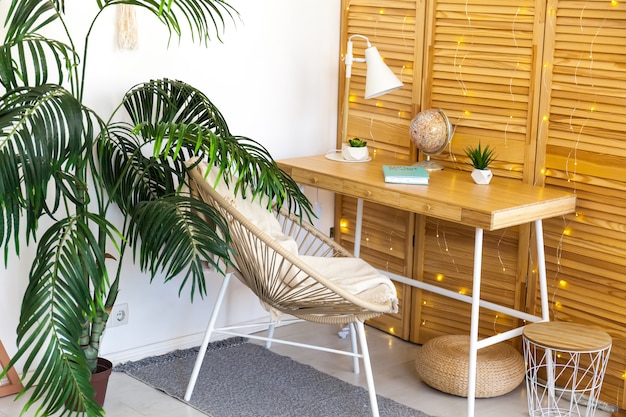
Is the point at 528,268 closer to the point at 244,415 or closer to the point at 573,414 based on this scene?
the point at 573,414

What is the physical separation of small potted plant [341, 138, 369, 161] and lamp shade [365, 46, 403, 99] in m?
0.21

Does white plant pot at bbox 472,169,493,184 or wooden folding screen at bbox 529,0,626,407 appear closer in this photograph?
wooden folding screen at bbox 529,0,626,407

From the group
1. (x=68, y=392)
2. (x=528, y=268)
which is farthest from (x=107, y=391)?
(x=528, y=268)

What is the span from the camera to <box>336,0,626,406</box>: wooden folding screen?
116 inches

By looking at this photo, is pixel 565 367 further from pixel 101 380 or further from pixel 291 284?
pixel 101 380

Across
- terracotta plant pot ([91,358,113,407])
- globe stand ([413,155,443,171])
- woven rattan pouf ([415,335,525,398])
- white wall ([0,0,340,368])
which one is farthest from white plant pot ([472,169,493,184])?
terracotta plant pot ([91,358,113,407])

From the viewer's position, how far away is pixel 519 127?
320cm

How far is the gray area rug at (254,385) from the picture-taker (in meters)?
2.99

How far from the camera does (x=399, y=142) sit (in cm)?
367

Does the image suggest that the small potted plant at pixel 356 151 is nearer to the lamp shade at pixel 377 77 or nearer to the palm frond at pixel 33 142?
the lamp shade at pixel 377 77

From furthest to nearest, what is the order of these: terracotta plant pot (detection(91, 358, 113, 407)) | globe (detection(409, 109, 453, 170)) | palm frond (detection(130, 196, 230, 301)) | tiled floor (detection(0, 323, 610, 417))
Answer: globe (detection(409, 109, 453, 170)), tiled floor (detection(0, 323, 610, 417)), terracotta plant pot (detection(91, 358, 113, 407)), palm frond (detection(130, 196, 230, 301))

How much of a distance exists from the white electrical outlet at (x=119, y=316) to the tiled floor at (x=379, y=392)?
7.7 inches

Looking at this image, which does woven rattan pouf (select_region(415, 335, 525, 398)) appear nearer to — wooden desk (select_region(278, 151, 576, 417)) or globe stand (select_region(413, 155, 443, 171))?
wooden desk (select_region(278, 151, 576, 417))

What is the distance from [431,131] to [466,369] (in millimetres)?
896
